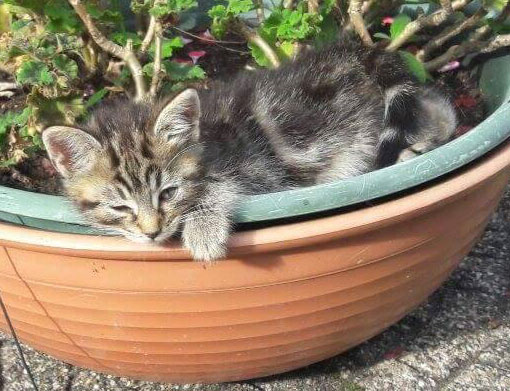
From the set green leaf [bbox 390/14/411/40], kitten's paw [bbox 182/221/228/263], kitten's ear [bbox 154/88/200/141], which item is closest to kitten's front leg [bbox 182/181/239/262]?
kitten's paw [bbox 182/221/228/263]

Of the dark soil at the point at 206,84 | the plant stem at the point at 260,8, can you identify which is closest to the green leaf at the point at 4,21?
the dark soil at the point at 206,84

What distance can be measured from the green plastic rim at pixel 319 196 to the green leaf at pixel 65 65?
49 cm

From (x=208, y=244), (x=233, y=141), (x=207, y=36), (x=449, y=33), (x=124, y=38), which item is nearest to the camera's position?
(x=208, y=244)

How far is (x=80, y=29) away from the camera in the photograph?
1831 mm

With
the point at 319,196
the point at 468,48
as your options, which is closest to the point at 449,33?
the point at 468,48

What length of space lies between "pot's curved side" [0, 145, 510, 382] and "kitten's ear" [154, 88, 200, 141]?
0.27 m

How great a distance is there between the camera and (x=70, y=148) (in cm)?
142

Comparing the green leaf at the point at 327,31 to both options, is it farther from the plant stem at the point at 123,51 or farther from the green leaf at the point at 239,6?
the plant stem at the point at 123,51

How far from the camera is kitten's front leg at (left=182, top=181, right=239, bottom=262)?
53.5 inches

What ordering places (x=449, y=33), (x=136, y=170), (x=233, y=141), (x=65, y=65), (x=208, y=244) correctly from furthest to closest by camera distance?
(x=449, y=33)
(x=65, y=65)
(x=233, y=141)
(x=136, y=170)
(x=208, y=244)

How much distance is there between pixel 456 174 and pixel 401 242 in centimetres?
19

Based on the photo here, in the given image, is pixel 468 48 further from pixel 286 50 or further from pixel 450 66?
pixel 286 50

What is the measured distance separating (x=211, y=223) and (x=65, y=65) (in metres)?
0.68

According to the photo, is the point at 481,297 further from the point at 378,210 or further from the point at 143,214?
the point at 143,214
